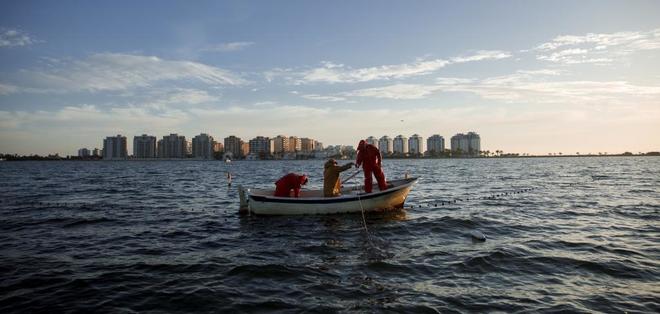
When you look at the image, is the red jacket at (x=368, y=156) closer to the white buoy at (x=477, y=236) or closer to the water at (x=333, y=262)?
the water at (x=333, y=262)

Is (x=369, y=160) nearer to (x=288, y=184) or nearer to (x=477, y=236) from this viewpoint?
(x=288, y=184)

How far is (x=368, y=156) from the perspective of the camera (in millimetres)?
18000

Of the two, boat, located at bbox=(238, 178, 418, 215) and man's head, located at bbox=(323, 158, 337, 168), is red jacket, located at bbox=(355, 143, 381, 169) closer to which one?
man's head, located at bbox=(323, 158, 337, 168)

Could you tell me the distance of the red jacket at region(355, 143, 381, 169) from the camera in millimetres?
17984

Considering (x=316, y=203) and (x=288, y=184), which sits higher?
(x=288, y=184)

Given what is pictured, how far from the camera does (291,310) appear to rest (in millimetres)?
7047

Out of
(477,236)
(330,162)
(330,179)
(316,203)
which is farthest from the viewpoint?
(330,179)

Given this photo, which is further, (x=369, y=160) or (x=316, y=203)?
(x=369, y=160)

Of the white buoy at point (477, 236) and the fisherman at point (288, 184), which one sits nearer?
the white buoy at point (477, 236)

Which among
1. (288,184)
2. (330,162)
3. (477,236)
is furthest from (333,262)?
(288,184)

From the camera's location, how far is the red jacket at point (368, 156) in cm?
1798

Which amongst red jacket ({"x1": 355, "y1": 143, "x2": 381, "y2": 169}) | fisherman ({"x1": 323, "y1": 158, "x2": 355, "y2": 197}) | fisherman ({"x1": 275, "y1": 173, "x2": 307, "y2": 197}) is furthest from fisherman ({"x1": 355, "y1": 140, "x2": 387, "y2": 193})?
fisherman ({"x1": 275, "y1": 173, "x2": 307, "y2": 197})

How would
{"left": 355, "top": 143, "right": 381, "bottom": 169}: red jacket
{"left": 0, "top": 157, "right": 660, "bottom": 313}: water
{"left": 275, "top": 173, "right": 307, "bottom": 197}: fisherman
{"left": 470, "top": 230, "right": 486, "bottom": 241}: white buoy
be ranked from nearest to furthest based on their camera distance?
{"left": 0, "top": 157, "right": 660, "bottom": 313}: water
{"left": 470, "top": 230, "right": 486, "bottom": 241}: white buoy
{"left": 275, "top": 173, "right": 307, "bottom": 197}: fisherman
{"left": 355, "top": 143, "right": 381, "bottom": 169}: red jacket

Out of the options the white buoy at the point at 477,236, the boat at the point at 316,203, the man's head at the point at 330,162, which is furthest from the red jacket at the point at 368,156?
the white buoy at the point at 477,236
